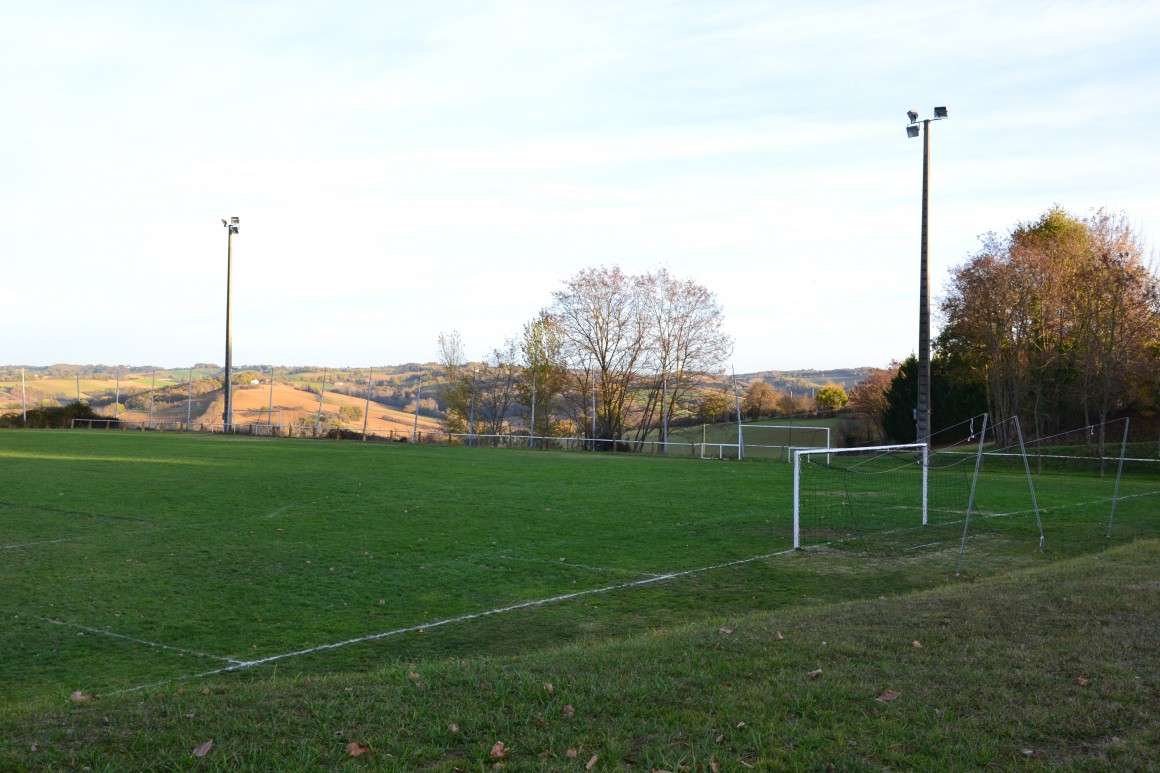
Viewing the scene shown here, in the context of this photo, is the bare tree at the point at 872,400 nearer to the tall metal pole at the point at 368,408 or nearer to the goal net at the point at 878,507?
the goal net at the point at 878,507

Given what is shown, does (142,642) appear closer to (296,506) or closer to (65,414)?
(296,506)

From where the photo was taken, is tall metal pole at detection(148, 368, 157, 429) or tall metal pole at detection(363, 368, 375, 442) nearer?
tall metal pole at detection(363, 368, 375, 442)

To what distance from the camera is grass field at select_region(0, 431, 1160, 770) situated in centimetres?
735

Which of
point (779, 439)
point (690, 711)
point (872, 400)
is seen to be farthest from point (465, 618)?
point (872, 400)

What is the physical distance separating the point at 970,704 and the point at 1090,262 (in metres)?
34.0

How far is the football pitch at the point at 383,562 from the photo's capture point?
300 inches

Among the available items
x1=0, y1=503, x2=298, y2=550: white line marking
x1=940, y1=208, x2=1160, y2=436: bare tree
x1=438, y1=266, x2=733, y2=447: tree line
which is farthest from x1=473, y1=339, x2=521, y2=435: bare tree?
x1=0, y1=503, x2=298, y2=550: white line marking

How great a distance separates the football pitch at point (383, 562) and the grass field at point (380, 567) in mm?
39

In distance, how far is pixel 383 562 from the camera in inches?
448

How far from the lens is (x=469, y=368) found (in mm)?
54500

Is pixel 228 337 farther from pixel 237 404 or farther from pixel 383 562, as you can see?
pixel 383 562

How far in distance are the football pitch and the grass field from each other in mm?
39

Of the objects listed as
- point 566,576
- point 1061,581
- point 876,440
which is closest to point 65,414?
point 876,440

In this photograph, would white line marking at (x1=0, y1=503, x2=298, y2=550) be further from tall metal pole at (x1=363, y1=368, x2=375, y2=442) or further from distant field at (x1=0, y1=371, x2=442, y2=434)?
distant field at (x1=0, y1=371, x2=442, y2=434)
